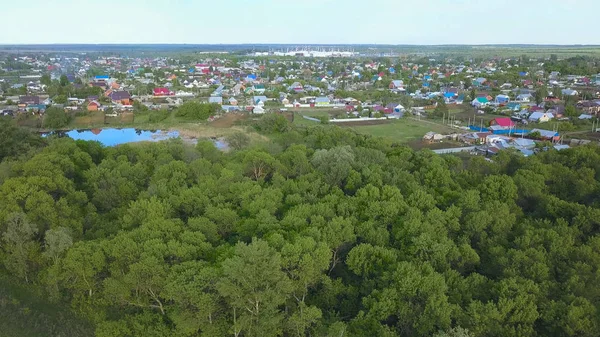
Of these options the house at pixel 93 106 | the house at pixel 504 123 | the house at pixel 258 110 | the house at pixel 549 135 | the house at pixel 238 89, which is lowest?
the house at pixel 549 135

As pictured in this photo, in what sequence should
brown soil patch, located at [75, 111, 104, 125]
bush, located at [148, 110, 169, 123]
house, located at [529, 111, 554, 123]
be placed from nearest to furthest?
house, located at [529, 111, 554, 123] → brown soil patch, located at [75, 111, 104, 125] → bush, located at [148, 110, 169, 123]

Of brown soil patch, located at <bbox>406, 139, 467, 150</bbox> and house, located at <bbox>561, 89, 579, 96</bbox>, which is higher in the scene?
house, located at <bbox>561, 89, 579, 96</bbox>

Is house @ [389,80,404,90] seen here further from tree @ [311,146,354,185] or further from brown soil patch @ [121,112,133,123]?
tree @ [311,146,354,185]

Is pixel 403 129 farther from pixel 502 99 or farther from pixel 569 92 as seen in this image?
pixel 569 92

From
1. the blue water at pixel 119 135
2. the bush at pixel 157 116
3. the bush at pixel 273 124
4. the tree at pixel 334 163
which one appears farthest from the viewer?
the bush at pixel 157 116

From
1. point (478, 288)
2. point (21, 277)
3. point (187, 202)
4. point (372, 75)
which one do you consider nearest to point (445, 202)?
point (478, 288)

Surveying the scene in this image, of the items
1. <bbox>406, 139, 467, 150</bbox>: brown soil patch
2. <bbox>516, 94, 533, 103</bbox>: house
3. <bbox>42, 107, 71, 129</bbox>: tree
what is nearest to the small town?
<bbox>406, 139, 467, 150</bbox>: brown soil patch

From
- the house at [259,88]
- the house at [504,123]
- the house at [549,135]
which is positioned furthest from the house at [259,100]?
the house at [549,135]

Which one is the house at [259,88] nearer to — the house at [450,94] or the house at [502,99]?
the house at [450,94]
